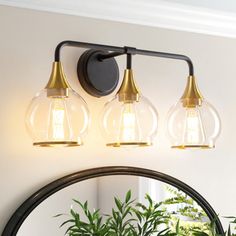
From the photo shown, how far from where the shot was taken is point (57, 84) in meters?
1.65

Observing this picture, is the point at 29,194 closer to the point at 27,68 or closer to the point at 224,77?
the point at 27,68

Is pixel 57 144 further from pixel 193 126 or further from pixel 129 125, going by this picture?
pixel 193 126

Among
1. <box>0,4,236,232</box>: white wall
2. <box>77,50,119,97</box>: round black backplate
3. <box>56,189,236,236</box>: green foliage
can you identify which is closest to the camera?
<box>56,189,236,236</box>: green foliage

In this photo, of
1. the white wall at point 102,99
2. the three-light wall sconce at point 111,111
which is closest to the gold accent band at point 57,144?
the three-light wall sconce at point 111,111

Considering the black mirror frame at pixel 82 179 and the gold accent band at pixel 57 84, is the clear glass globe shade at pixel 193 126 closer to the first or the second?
the black mirror frame at pixel 82 179

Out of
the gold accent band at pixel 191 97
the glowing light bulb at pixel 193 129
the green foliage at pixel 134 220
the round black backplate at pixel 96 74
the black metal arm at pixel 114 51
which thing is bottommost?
the green foliage at pixel 134 220

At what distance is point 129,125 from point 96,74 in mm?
230

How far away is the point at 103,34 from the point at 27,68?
0.33m

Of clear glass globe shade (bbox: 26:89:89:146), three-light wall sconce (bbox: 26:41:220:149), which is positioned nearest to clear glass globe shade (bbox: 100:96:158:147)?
three-light wall sconce (bbox: 26:41:220:149)

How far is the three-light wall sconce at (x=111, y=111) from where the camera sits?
168 centimetres

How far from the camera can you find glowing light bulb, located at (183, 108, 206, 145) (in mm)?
1885

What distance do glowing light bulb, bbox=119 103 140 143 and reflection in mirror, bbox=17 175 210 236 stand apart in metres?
0.17

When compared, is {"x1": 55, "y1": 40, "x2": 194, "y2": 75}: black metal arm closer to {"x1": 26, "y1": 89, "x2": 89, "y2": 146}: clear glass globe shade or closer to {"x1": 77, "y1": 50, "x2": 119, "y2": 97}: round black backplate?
{"x1": 77, "y1": 50, "x2": 119, "y2": 97}: round black backplate

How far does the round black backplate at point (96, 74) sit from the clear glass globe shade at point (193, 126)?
0.25 m
